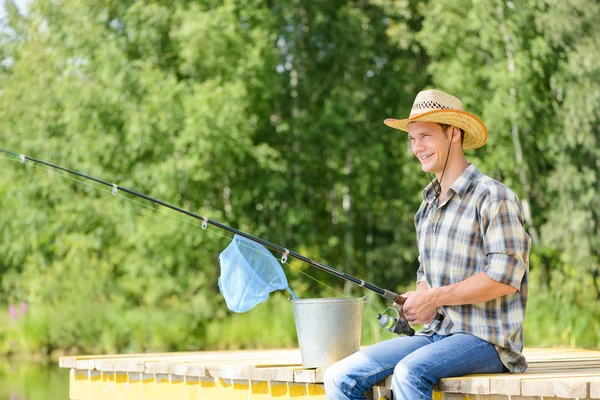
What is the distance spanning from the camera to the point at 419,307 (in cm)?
338

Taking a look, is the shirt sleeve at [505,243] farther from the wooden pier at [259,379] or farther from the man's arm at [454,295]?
the wooden pier at [259,379]

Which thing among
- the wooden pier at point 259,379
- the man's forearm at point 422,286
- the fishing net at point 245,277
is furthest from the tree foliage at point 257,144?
the man's forearm at point 422,286

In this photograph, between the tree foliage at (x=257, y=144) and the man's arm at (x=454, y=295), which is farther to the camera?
the tree foliage at (x=257, y=144)

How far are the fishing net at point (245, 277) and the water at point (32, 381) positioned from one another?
7.22 m

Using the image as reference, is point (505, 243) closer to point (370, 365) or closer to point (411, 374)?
point (411, 374)

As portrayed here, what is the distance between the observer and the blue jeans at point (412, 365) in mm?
3248

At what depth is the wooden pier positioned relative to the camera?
3.24 m

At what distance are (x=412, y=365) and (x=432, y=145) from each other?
77cm

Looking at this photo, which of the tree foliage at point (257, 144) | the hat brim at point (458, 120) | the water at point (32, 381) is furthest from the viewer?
the tree foliage at point (257, 144)

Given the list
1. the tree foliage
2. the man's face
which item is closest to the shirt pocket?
the man's face

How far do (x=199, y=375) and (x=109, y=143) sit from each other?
38.4 ft

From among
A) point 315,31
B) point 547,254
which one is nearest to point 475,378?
point 547,254

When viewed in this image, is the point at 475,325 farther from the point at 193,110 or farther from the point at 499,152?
the point at 499,152

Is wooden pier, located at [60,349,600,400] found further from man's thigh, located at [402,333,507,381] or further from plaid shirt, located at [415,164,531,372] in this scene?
plaid shirt, located at [415,164,531,372]
